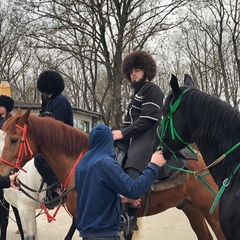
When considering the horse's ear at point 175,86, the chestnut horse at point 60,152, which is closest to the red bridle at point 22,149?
the chestnut horse at point 60,152

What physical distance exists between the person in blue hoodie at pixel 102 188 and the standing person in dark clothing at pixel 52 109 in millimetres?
2014

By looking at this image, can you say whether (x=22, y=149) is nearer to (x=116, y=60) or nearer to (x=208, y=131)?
(x=208, y=131)

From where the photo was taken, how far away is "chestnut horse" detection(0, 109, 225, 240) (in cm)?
391

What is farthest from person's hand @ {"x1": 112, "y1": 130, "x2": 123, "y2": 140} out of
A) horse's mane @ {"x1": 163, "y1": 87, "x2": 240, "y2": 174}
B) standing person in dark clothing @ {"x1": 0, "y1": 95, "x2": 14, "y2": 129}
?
standing person in dark clothing @ {"x1": 0, "y1": 95, "x2": 14, "y2": 129}

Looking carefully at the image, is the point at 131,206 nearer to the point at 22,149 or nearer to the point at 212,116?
the point at 22,149

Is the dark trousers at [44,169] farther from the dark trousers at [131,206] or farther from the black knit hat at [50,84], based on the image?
the dark trousers at [131,206]

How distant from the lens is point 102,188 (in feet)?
8.12

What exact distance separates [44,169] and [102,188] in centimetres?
234

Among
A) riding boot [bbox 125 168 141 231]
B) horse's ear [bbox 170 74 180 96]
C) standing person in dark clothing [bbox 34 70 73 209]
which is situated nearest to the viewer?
horse's ear [bbox 170 74 180 96]

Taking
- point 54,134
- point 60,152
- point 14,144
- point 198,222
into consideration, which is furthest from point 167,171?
point 14,144

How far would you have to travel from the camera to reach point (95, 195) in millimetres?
2477

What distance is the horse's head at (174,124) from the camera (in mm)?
2896

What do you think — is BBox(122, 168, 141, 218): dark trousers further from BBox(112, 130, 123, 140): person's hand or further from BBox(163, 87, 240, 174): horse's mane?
BBox(163, 87, 240, 174): horse's mane

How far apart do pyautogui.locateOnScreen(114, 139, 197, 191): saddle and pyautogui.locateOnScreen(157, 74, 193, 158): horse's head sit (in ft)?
3.96
